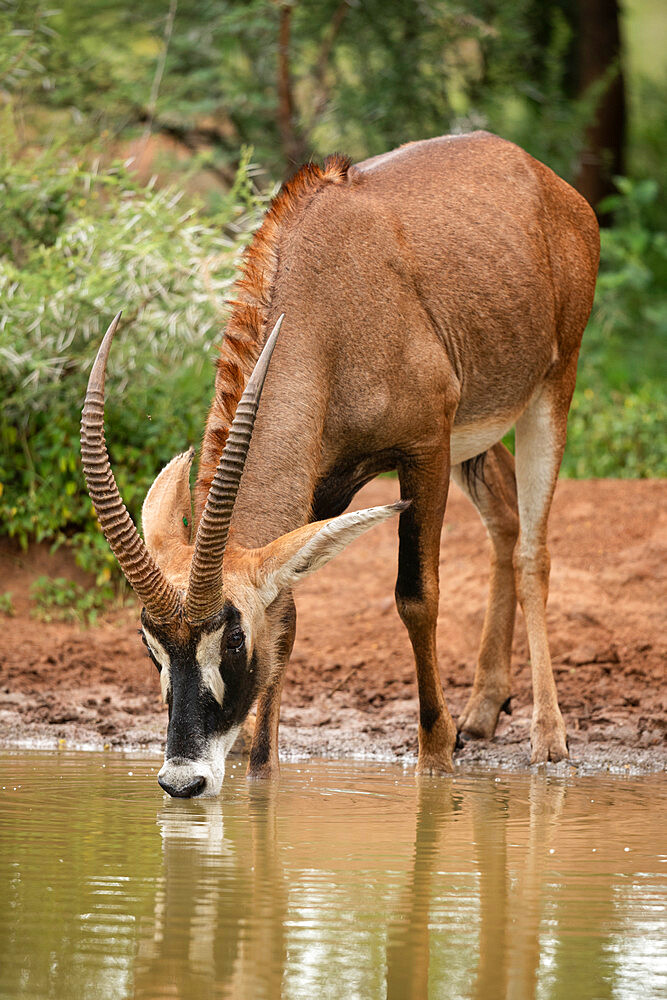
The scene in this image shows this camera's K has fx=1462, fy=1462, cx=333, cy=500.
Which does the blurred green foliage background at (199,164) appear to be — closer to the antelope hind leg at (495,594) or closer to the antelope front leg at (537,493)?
the antelope hind leg at (495,594)

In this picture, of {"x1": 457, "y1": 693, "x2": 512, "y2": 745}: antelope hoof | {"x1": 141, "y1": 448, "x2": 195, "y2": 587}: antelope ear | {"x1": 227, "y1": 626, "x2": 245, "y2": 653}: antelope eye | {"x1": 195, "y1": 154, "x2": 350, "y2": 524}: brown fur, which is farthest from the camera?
{"x1": 457, "y1": 693, "x2": 512, "y2": 745}: antelope hoof

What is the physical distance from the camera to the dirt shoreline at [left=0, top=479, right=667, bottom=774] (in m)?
7.47

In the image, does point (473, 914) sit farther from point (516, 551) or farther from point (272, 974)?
point (516, 551)

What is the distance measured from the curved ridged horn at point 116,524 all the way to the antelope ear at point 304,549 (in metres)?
0.48

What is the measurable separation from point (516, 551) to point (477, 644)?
37.2 inches

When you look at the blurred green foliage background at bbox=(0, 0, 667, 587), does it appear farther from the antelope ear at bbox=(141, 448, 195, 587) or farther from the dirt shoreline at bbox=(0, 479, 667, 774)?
the antelope ear at bbox=(141, 448, 195, 587)

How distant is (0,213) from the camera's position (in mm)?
10125

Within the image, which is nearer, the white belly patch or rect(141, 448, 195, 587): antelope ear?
rect(141, 448, 195, 587): antelope ear

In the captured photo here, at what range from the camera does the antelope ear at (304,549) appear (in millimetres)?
5586

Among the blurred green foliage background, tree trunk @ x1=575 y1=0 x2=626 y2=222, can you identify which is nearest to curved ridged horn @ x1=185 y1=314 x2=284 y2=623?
the blurred green foliage background

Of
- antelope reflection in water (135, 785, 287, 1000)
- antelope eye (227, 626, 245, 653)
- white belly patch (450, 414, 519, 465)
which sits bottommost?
antelope reflection in water (135, 785, 287, 1000)

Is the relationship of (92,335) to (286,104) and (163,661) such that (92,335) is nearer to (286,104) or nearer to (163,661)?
(163,661)

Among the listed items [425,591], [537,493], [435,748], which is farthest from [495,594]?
[435,748]

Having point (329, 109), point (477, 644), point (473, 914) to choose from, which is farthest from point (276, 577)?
point (329, 109)
